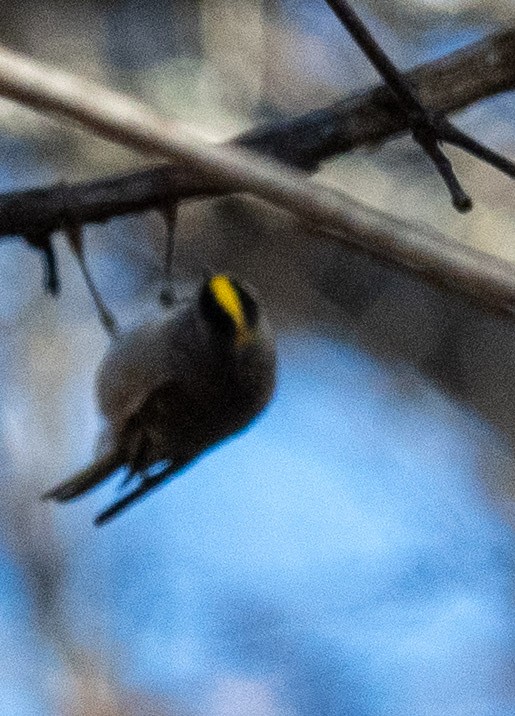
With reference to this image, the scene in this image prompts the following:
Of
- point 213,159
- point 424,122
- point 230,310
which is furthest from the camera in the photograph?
point 230,310

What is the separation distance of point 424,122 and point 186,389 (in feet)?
1.03

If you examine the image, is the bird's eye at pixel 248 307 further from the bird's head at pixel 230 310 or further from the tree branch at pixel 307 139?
the tree branch at pixel 307 139

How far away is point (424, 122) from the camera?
0.82 meters

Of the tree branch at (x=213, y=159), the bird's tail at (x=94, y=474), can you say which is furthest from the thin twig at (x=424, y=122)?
the bird's tail at (x=94, y=474)

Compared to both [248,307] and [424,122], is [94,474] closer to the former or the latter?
→ [248,307]

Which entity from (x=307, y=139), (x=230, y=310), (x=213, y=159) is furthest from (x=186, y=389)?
(x=213, y=159)

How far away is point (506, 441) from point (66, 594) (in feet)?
2.27

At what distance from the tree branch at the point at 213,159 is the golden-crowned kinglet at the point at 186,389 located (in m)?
0.39

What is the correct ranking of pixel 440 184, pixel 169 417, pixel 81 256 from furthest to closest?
pixel 440 184 < pixel 169 417 < pixel 81 256

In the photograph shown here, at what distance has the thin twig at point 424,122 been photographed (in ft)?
2.43

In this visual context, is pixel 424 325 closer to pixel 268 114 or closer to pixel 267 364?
pixel 268 114

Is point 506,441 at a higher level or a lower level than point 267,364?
lower

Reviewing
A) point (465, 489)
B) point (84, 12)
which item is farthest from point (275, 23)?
point (465, 489)

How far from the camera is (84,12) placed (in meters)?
1.90
